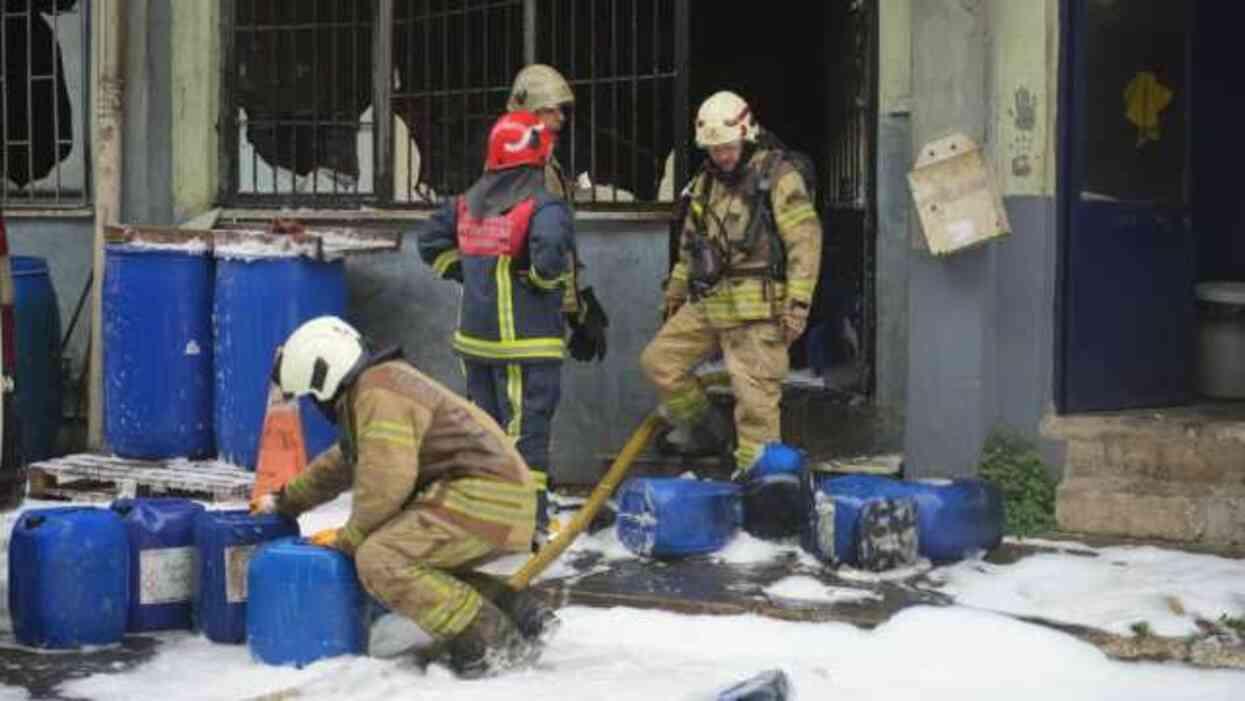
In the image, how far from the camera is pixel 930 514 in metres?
7.04

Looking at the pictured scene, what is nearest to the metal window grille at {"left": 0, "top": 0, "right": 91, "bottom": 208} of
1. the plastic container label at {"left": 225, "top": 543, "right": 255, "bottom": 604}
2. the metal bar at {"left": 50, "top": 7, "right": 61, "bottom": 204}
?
A: the metal bar at {"left": 50, "top": 7, "right": 61, "bottom": 204}

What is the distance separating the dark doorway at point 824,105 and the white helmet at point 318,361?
11.5 feet

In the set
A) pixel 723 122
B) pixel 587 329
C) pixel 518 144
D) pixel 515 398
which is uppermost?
pixel 723 122

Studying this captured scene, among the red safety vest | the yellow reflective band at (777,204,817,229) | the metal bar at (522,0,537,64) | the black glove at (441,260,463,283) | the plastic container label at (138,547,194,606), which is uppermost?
the metal bar at (522,0,537,64)

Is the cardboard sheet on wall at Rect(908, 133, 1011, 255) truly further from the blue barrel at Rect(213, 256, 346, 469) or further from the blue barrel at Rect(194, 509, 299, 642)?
the blue barrel at Rect(194, 509, 299, 642)

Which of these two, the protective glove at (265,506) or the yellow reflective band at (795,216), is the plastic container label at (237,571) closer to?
the protective glove at (265,506)

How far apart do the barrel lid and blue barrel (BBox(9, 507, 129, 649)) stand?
5.69 meters

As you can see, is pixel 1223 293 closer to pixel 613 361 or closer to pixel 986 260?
pixel 986 260

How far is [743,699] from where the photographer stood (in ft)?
16.7

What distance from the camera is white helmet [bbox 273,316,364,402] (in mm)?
5699

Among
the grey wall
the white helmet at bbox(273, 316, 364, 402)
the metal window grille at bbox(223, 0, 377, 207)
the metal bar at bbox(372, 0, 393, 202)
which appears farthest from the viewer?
the metal window grille at bbox(223, 0, 377, 207)

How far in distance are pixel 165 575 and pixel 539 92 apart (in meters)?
2.74

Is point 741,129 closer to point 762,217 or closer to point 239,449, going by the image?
point 762,217

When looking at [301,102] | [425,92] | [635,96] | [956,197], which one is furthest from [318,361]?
[301,102]
